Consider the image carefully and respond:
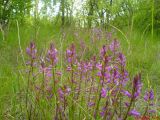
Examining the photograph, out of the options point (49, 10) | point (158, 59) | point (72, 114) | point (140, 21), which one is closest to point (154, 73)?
point (158, 59)

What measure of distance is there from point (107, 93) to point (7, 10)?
5.93m

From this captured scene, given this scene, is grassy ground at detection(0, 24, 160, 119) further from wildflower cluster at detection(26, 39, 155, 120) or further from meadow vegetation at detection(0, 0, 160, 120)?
wildflower cluster at detection(26, 39, 155, 120)

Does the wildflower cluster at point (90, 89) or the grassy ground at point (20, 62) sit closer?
the wildflower cluster at point (90, 89)

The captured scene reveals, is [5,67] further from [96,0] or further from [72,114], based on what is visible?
[96,0]

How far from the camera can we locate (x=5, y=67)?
4.11 metres

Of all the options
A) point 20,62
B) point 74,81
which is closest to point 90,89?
point 74,81

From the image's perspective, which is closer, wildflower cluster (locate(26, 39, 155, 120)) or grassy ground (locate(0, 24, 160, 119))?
wildflower cluster (locate(26, 39, 155, 120))

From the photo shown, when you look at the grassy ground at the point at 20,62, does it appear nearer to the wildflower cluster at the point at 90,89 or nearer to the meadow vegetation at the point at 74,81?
the meadow vegetation at the point at 74,81

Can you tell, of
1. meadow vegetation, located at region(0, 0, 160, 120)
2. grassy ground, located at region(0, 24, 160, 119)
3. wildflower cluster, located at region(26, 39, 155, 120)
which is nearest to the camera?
wildflower cluster, located at region(26, 39, 155, 120)

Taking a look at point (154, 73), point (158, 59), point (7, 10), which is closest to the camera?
point (154, 73)

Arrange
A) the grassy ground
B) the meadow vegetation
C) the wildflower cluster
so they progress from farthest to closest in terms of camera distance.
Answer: the grassy ground, the meadow vegetation, the wildflower cluster

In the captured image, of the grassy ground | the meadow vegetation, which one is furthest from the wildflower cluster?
the grassy ground

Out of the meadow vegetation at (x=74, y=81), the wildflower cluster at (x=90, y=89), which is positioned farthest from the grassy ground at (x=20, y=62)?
the wildflower cluster at (x=90, y=89)

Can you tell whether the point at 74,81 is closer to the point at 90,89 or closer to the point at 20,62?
the point at 90,89
